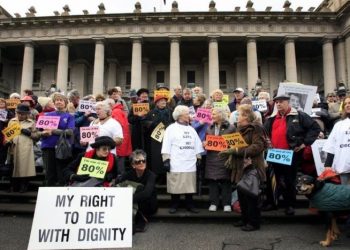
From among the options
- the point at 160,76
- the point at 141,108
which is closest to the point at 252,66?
the point at 160,76

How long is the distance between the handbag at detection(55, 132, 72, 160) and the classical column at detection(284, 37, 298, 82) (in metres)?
30.7

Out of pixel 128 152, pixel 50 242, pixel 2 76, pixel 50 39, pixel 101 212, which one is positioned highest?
pixel 50 39

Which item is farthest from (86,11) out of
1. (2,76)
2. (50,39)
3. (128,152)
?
(128,152)

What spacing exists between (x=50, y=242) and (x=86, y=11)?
133 ft

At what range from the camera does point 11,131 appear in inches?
319

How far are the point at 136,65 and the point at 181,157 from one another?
97.7 ft

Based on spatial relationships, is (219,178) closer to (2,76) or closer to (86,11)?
(86,11)

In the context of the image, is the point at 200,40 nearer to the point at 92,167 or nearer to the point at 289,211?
the point at 289,211

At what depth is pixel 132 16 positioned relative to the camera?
3619cm

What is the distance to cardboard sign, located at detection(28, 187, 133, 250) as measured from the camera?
370 cm

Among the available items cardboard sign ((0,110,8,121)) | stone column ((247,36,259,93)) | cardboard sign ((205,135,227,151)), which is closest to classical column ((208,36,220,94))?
stone column ((247,36,259,93))

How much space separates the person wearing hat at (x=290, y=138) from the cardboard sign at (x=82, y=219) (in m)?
3.77

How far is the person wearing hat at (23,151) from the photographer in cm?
806

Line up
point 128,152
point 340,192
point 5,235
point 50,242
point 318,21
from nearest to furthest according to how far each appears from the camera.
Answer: point 50,242, point 340,192, point 5,235, point 128,152, point 318,21
